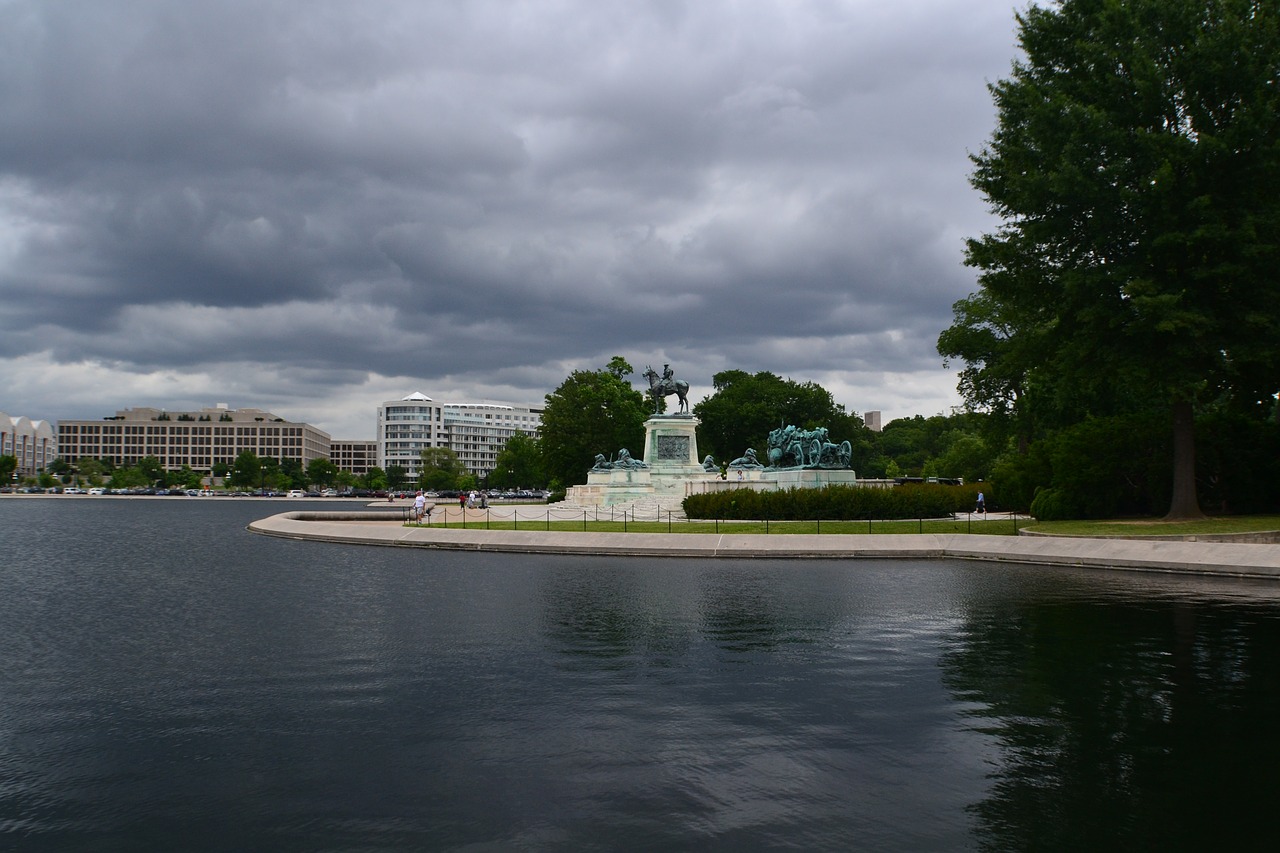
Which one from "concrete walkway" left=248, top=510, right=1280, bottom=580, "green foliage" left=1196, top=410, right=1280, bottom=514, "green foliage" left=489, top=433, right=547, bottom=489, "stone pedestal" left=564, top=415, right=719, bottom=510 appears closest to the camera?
"concrete walkway" left=248, top=510, right=1280, bottom=580

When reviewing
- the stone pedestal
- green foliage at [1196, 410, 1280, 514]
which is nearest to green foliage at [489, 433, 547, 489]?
the stone pedestal

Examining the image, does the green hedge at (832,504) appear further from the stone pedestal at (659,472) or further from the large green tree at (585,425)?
the large green tree at (585,425)

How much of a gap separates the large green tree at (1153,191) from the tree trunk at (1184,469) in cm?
5

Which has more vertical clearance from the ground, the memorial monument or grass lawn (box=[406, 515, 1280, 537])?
the memorial monument

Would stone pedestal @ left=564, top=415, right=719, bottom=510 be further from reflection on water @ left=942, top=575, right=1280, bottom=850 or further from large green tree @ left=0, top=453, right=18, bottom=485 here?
large green tree @ left=0, top=453, right=18, bottom=485

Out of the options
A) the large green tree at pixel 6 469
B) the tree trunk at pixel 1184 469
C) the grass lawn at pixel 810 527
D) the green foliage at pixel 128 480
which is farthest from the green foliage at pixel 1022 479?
the large green tree at pixel 6 469

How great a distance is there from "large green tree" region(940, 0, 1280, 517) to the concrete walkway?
729cm

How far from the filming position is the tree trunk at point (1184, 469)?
34.7m

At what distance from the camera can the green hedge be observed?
4422 centimetres

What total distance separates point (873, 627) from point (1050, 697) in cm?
525

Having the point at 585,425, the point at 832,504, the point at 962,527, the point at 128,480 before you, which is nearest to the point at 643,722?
the point at 962,527

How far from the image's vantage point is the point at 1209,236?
30.8 metres

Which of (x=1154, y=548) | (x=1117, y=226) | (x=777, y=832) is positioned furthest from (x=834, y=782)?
(x=1117, y=226)

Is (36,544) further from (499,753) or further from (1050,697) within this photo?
(1050,697)
